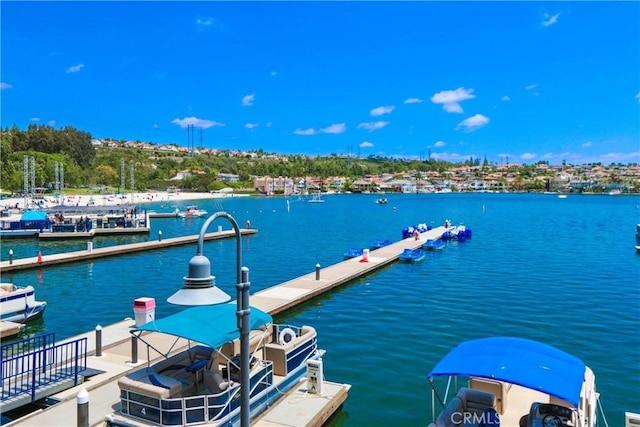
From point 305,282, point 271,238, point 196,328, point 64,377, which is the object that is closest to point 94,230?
point 271,238

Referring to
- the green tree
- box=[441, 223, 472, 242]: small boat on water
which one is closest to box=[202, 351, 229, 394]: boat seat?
box=[441, 223, 472, 242]: small boat on water

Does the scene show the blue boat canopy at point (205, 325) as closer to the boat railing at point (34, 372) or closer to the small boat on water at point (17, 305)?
the boat railing at point (34, 372)

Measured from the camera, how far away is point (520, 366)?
28.5ft

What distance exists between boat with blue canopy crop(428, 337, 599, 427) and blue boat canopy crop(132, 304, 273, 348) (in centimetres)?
400

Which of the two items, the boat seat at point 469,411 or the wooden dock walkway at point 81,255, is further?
the wooden dock walkway at point 81,255

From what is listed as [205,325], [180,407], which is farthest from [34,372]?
[205,325]

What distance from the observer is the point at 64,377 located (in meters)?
12.2

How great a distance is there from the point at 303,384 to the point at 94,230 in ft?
158

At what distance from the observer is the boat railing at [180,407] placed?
9305 millimetres

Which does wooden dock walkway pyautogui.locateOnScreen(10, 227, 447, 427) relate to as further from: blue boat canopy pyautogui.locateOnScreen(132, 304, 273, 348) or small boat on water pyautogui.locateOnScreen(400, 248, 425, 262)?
small boat on water pyautogui.locateOnScreen(400, 248, 425, 262)

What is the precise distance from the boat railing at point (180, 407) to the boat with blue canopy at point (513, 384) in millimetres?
4103

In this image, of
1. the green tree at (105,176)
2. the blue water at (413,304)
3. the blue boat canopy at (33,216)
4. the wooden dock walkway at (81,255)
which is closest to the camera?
the blue water at (413,304)

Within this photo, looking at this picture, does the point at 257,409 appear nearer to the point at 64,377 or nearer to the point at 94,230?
the point at 64,377

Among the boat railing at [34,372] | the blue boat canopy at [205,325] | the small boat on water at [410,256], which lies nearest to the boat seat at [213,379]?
the blue boat canopy at [205,325]
